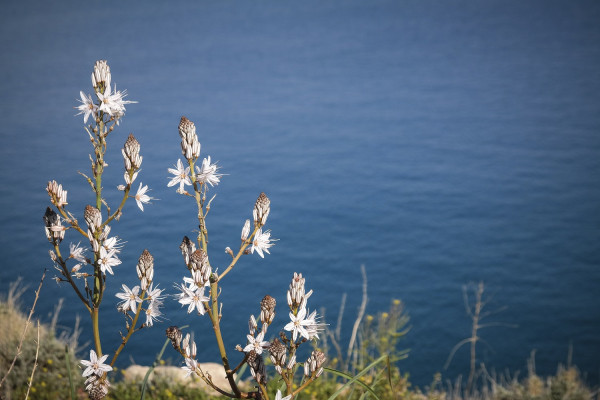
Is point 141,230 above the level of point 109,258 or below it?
below

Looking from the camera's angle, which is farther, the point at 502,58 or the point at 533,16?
the point at 533,16

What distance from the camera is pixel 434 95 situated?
18016 millimetres

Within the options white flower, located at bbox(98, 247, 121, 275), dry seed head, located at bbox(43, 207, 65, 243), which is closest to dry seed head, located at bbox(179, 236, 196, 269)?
white flower, located at bbox(98, 247, 121, 275)

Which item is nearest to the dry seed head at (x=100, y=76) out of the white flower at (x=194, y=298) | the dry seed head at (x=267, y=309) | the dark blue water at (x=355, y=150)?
the white flower at (x=194, y=298)

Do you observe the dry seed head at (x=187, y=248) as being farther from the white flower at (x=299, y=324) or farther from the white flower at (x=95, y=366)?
the white flower at (x=95, y=366)

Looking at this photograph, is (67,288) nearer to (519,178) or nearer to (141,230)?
(141,230)

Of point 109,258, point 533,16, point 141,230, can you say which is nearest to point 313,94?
point 141,230

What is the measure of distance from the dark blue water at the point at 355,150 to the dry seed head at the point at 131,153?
25.6 ft

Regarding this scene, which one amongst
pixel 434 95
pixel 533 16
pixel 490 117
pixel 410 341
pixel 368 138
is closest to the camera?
pixel 410 341

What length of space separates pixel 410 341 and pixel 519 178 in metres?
5.17

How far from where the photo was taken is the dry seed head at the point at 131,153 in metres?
1.95

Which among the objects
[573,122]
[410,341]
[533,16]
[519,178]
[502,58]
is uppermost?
[533,16]

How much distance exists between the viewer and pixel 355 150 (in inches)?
568

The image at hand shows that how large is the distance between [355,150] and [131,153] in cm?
1262
